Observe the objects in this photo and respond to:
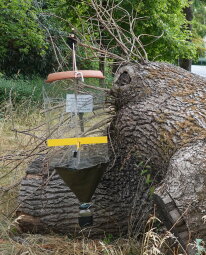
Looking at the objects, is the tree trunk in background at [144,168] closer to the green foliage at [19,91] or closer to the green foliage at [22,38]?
the green foliage at [22,38]

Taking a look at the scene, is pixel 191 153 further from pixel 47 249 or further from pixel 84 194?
pixel 47 249

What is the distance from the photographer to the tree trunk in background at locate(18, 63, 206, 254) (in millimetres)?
3447

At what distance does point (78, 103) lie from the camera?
162 inches

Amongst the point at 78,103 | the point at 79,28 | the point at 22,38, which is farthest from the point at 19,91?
the point at 78,103

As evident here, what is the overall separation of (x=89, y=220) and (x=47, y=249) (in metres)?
0.46

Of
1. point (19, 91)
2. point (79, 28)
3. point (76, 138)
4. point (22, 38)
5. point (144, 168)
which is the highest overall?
point (79, 28)

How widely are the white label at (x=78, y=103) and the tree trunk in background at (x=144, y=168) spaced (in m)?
0.44

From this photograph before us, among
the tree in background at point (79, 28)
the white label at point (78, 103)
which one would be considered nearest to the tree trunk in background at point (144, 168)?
the white label at point (78, 103)

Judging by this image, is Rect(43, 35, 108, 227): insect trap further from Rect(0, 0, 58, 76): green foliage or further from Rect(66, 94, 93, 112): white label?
Rect(0, 0, 58, 76): green foliage

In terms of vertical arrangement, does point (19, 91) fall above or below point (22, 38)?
below

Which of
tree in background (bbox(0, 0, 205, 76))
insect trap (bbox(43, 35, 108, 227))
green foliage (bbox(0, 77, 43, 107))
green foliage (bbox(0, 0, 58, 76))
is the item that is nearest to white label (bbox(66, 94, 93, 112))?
insect trap (bbox(43, 35, 108, 227))

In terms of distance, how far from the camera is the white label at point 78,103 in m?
4.10

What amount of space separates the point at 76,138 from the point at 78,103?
0.35 metres

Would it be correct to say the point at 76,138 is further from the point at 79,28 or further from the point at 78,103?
the point at 79,28
